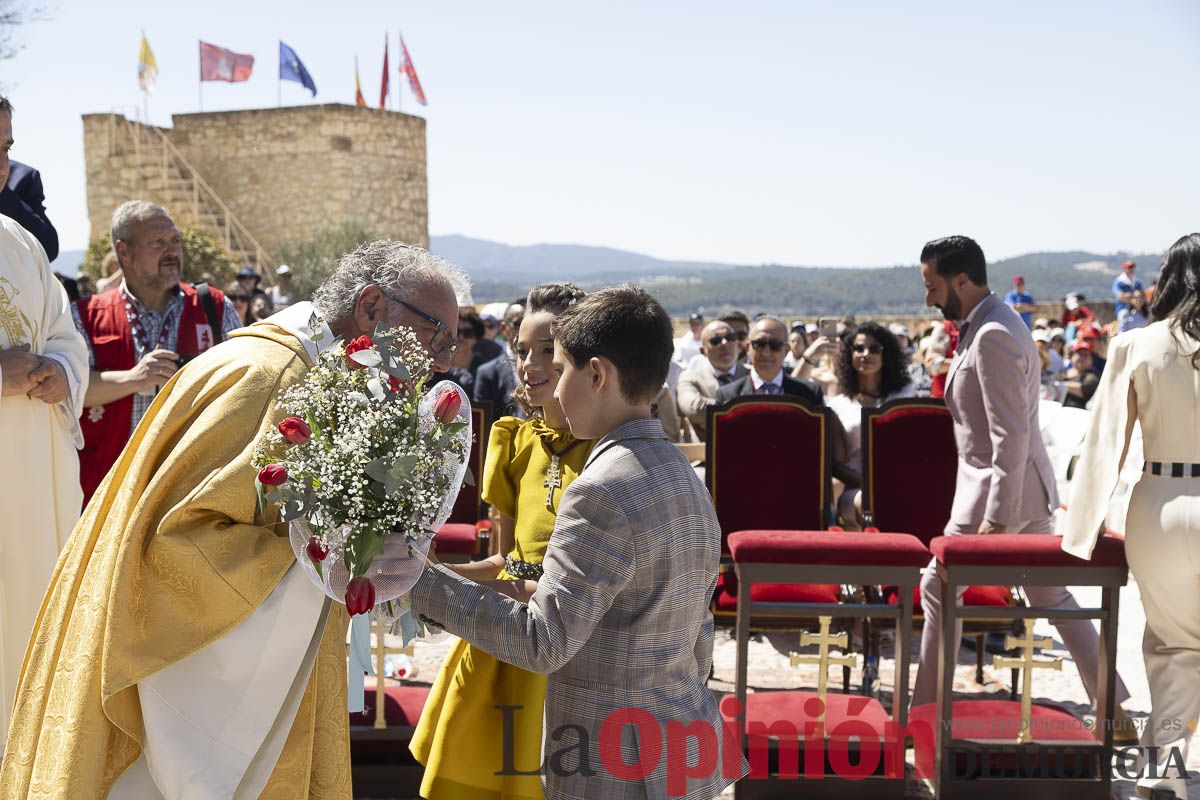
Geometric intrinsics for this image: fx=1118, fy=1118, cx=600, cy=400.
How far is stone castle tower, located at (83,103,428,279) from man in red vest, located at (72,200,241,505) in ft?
87.4

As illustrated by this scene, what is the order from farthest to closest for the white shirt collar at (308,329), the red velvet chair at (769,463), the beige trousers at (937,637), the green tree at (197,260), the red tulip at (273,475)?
the green tree at (197,260)
the red velvet chair at (769,463)
the beige trousers at (937,637)
the white shirt collar at (308,329)
the red tulip at (273,475)

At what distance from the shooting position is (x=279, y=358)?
7.97 feet

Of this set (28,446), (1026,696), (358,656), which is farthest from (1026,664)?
(28,446)

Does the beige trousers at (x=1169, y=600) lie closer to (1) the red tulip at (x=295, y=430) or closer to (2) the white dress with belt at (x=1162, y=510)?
(2) the white dress with belt at (x=1162, y=510)

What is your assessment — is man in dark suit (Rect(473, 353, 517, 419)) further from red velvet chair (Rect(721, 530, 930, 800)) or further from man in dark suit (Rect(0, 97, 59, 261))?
red velvet chair (Rect(721, 530, 930, 800))

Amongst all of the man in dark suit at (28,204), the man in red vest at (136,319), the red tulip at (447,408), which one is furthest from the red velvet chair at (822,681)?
the man in dark suit at (28,204)

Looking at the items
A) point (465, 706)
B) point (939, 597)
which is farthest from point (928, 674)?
point (465, 706)

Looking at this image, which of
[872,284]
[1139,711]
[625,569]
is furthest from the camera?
[872,284]

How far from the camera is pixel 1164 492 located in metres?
4.07

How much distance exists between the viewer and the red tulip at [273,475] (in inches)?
82.6

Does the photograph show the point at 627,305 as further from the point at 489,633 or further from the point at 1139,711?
the point at 1139,711

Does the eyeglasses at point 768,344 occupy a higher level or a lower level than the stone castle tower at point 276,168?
lower

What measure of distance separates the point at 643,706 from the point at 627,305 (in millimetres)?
846

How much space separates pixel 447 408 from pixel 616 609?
55 centimetres
